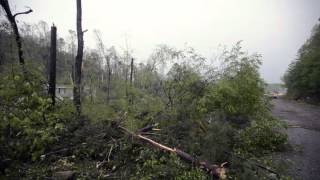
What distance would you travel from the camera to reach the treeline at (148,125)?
6.16m

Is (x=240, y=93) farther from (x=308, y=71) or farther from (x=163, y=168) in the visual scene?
(x=308, y=71)

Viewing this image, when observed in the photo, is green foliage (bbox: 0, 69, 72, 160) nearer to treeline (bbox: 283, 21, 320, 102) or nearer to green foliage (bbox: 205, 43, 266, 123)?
green foliage (bbox: 205, 43, 266, 123)

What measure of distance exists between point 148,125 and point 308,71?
23.5 metres

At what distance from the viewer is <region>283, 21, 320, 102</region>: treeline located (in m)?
24.6

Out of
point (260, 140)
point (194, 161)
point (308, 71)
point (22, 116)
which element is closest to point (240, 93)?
point (260, 140)

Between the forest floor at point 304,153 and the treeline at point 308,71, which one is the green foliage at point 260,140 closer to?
the forest floor at point 304,153

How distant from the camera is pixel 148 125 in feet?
29.7

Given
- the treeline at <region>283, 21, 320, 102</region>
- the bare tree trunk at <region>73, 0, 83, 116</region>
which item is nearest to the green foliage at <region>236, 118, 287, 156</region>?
the bare tree trunk at <region>73, 0, 83, 116</region>

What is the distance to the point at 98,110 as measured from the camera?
9.27 meters

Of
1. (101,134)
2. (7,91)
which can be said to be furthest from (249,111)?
(7,91)

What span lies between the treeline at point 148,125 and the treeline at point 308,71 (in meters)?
18.7

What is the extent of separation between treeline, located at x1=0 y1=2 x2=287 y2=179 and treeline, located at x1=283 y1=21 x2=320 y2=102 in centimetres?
1873

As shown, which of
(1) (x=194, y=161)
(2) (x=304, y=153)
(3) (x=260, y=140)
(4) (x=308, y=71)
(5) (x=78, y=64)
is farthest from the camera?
(4) (x=308, y=71)

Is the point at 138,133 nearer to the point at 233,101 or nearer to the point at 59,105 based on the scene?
the point at 59,105
